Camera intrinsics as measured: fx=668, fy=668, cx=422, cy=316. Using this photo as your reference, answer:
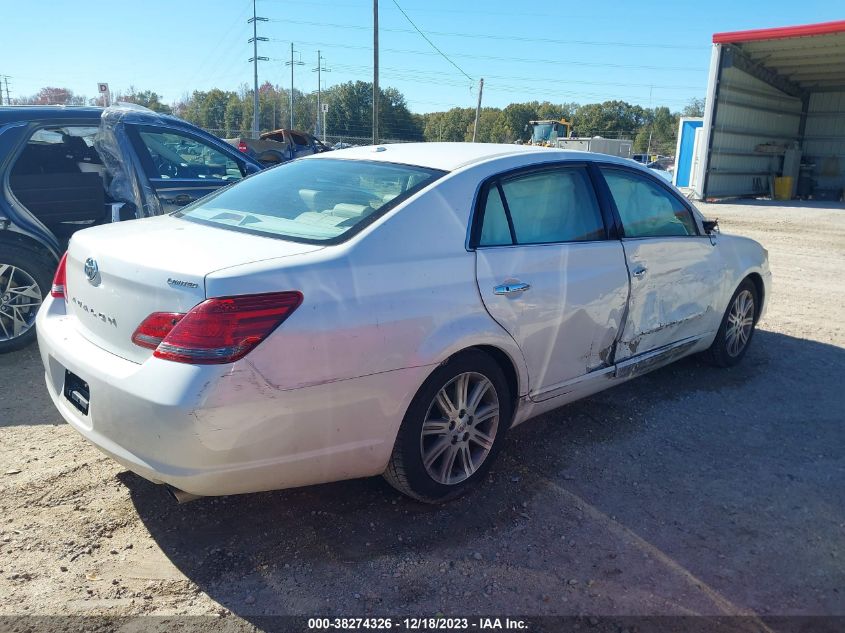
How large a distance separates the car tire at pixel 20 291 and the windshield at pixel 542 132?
31.1 meters

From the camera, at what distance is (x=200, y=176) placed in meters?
6.12

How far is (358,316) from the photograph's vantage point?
2.56 metres

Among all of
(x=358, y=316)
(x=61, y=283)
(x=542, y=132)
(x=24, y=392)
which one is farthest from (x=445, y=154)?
(x=542, y=132)

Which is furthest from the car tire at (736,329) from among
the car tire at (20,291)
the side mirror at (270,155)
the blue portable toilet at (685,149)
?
the blue portable toilet at (685,149)

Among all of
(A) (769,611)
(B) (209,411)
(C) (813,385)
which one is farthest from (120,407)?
(C) (813,385)

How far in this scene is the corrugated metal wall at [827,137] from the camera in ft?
81.1

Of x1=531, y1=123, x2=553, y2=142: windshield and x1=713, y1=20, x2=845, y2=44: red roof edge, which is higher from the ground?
x1=713, y1=20, x2=845, y2=44: red roof edge

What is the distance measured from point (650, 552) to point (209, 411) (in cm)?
192

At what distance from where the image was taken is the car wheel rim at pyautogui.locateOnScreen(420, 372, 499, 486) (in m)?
3.01

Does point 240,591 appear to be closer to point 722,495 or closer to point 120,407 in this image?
point 120,407

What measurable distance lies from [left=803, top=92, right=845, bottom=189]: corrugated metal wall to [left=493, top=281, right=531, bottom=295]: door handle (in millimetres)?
26721

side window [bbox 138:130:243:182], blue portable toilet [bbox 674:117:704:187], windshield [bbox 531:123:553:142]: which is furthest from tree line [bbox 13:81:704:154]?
side window [bbox 138:130:243:182]

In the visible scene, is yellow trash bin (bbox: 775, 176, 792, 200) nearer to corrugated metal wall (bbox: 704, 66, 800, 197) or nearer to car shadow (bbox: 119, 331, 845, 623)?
corrugated metal wall (bbox: 704, 66, 800, 197)

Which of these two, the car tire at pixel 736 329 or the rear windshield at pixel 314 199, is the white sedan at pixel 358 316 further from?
the car tire at pixel 736 329
